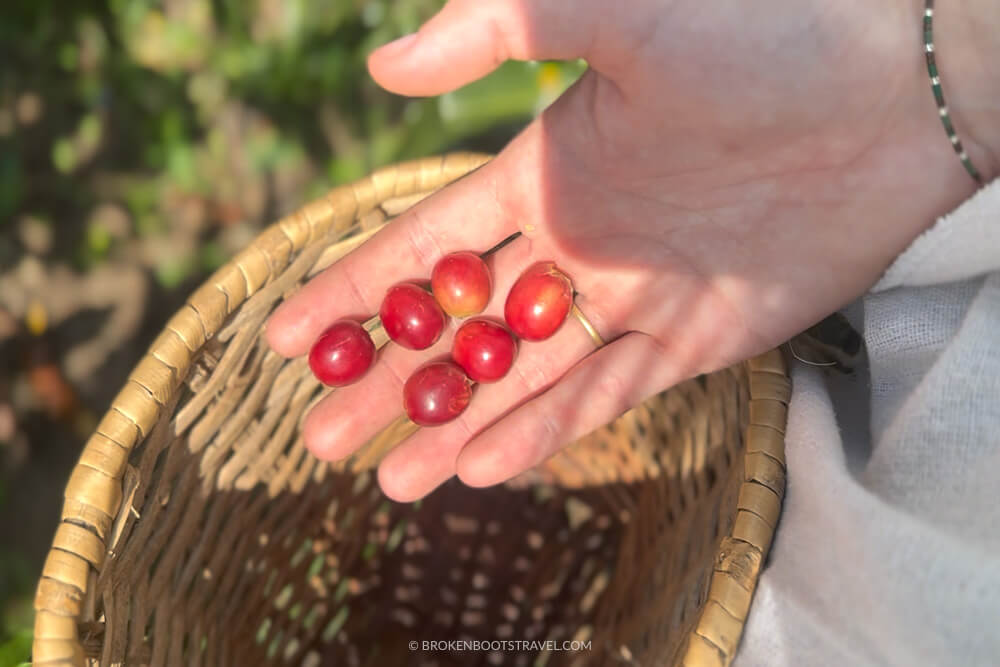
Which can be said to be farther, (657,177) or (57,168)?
(57,168)

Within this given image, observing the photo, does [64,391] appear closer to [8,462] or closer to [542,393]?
[8,462]

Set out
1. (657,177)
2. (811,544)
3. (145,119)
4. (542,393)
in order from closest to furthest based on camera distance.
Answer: (811,544) → (657,177) → (542,393) → (145,119)

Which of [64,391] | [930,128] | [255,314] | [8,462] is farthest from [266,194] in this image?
[930,128]

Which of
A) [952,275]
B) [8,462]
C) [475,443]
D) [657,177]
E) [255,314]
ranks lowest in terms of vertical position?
[952,275]

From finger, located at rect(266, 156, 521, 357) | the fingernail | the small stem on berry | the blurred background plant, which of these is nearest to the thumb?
the fingernail

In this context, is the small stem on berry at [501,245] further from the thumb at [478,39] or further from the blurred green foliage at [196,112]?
the blurred green foliage at [196,112]

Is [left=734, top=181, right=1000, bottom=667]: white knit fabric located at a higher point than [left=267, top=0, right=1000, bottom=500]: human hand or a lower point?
lower

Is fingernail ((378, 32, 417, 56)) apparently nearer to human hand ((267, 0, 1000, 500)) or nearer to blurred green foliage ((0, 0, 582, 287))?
human hand ((267, 0, 1000, 500))
